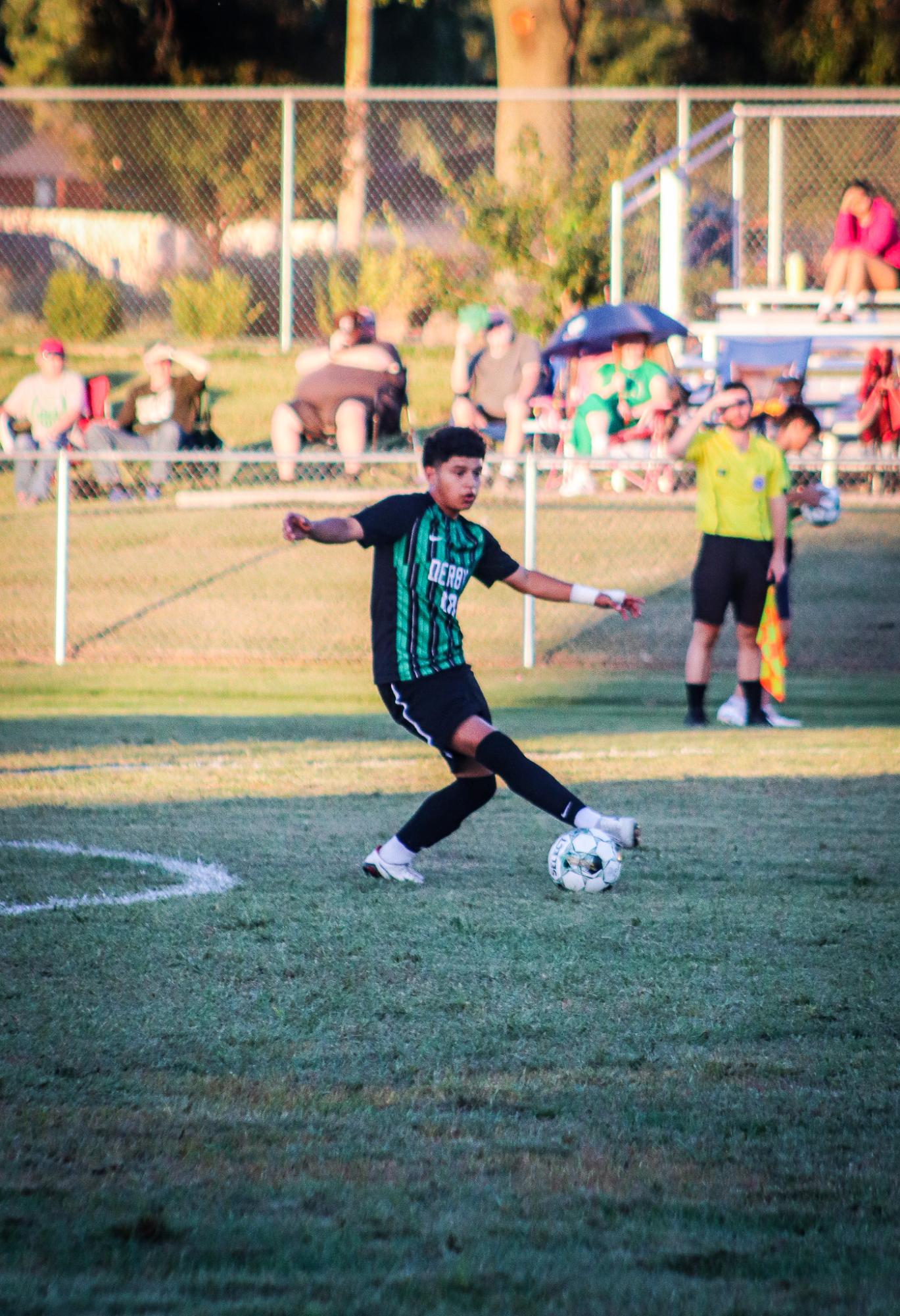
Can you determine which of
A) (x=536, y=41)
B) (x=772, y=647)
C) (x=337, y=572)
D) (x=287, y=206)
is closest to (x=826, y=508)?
(x=772, y=647)

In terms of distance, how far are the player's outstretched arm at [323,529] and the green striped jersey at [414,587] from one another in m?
0.19

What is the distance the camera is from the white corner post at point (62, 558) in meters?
13.1

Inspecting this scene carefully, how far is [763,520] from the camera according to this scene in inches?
395

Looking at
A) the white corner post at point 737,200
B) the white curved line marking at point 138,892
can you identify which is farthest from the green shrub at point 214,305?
the white curved line marking at point 138,892

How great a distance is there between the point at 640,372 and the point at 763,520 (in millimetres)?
5445

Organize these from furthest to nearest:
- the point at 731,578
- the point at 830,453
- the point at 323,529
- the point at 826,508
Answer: the point at 830,453 < the point at 826,508 < the point at 731,578 < the point at 323,529

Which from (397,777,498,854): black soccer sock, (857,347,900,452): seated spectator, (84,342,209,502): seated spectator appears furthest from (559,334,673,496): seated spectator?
(397,777,498,854): black soccer sock

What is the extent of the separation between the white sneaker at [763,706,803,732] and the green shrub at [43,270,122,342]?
13487mm

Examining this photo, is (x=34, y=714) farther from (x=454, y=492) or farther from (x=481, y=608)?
(x=454, y=492)

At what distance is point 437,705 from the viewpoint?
5.41 meters

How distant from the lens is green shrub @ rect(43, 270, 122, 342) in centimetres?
2122

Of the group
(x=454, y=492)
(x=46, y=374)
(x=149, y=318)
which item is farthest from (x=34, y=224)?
(x=454, y=492)

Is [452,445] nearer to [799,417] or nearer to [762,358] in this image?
[799,417]

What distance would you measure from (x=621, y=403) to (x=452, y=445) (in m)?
10.0
